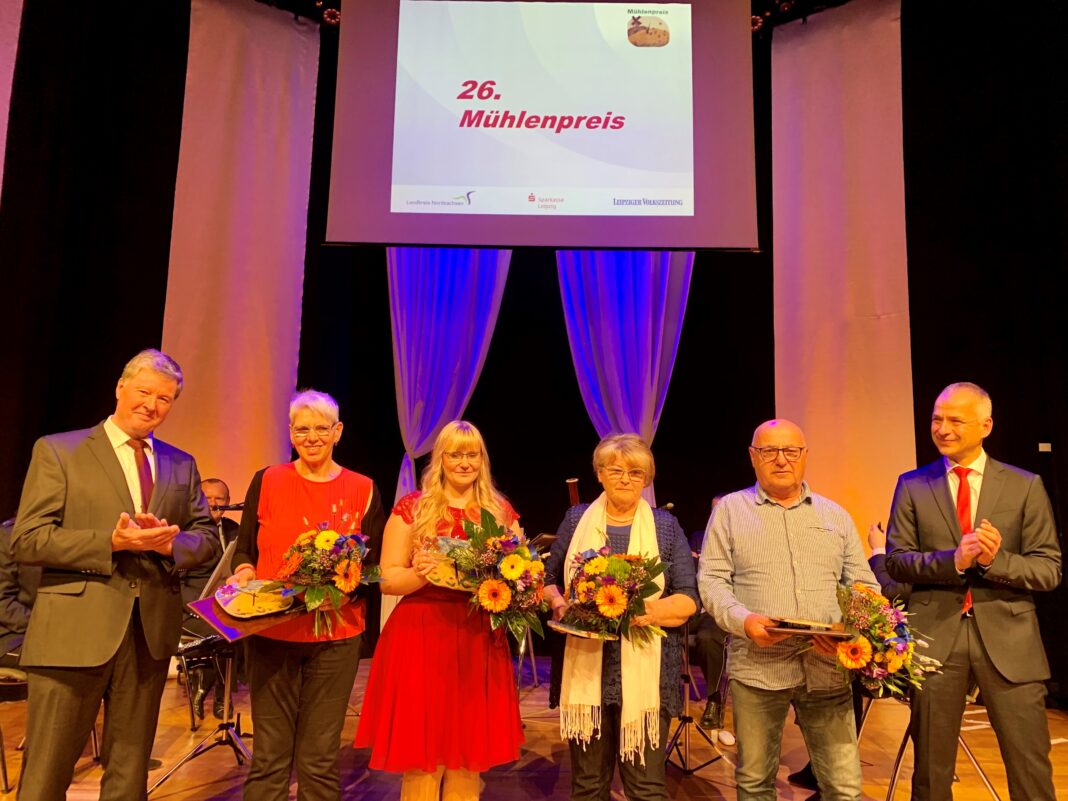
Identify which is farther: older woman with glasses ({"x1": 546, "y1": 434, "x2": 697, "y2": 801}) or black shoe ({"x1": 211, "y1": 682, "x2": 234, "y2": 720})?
black shoe ({"x1": 211, "y1": 682, "x2": 234, "y2": 720})

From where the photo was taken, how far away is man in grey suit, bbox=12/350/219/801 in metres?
2.36

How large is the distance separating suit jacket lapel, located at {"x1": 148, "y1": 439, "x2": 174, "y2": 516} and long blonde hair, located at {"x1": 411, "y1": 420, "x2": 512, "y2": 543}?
2.90 feet

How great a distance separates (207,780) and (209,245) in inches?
163

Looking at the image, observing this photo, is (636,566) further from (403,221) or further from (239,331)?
(239,331)

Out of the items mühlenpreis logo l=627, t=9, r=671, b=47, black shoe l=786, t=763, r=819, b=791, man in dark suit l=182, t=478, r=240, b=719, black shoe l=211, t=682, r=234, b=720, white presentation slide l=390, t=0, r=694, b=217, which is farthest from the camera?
mühlenpreis logo l=627, t=9, r=671, b=47

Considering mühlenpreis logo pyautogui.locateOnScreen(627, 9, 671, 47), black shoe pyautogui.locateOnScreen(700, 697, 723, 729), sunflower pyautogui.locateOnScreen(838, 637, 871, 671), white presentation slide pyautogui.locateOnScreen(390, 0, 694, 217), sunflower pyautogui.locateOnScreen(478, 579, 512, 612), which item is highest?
mühlenpreis logo pyautogui.locateOnScreen(627, 9, 671, 47)

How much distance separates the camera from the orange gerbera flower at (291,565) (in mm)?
2416

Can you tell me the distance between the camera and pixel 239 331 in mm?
6070

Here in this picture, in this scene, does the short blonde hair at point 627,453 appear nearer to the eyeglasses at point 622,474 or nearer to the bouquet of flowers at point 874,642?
the eyeglasses at point 622,474

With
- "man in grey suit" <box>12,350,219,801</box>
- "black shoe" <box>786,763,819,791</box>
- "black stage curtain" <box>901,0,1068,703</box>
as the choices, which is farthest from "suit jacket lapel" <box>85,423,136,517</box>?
Answer: "black stage curtain" <box>901,0,1068,703</box>

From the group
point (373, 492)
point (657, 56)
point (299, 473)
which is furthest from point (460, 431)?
point (657, 56)

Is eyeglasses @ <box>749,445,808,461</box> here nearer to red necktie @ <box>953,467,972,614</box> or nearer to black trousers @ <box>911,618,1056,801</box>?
red necktie @ <box>953,467,972,614</box>

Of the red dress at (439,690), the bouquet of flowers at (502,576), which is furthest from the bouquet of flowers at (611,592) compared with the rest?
the red dress at (439,690)

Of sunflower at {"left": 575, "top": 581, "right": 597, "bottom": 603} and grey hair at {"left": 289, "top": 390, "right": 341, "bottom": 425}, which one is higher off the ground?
grey hair at {"left": 289, "top": 390, "right": 341, "bottom": 425}
